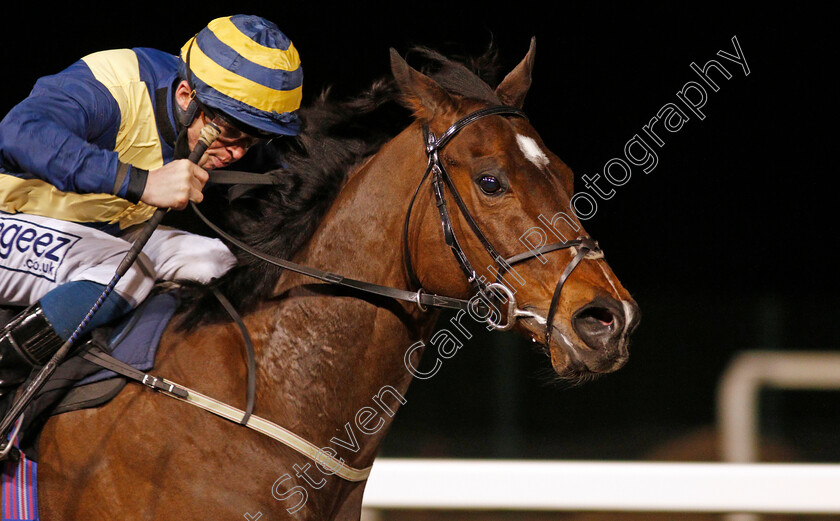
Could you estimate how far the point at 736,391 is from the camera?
449 centimetres

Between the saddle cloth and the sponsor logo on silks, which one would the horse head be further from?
the sponsor logo on silks

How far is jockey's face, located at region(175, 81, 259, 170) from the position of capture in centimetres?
228

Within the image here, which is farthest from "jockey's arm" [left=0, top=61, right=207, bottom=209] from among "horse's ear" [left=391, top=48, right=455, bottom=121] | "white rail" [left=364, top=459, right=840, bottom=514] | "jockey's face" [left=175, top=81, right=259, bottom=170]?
"white rail" [left=364, top=459, right=840, bottom=514]

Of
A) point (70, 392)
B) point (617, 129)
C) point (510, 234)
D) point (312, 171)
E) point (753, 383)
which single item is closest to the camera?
point (510, 234)

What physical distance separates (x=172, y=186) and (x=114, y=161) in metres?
0.15

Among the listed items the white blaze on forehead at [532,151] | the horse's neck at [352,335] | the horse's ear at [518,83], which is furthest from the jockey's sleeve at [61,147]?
the horse's ear at [518,83]

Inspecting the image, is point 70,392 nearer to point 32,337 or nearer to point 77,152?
point 32,337

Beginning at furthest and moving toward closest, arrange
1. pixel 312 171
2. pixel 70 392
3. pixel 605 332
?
pixel 312 171
pixel 70 392
pixel 605 332

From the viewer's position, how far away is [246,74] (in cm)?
217

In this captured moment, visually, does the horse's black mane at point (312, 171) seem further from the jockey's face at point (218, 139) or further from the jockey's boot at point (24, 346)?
the jockey's boot at point (24, 346)

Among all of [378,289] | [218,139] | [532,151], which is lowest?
[218,139]

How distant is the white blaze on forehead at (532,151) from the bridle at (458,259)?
0.11 meters

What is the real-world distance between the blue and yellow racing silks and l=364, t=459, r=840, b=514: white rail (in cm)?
169

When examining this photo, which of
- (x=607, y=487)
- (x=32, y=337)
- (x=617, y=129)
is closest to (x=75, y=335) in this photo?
(x=32, y=337)
